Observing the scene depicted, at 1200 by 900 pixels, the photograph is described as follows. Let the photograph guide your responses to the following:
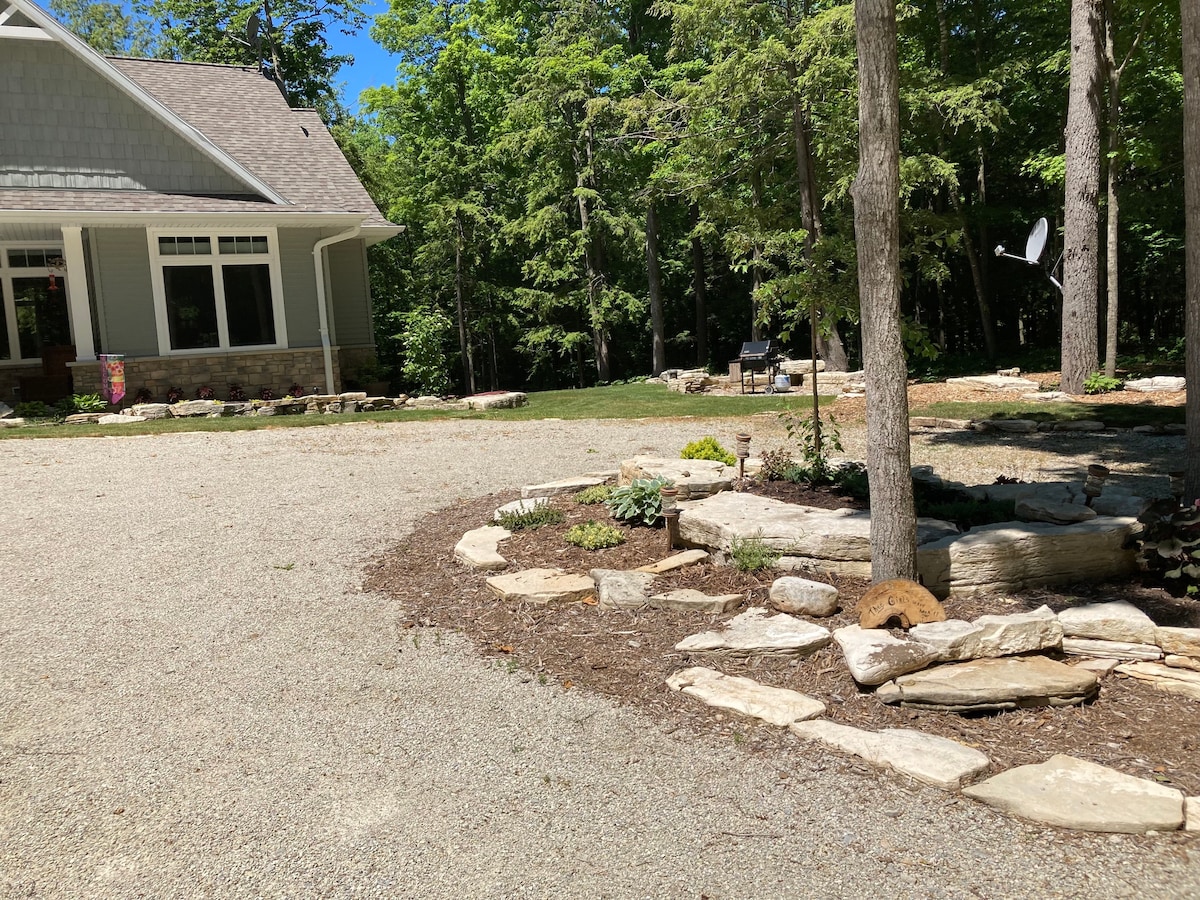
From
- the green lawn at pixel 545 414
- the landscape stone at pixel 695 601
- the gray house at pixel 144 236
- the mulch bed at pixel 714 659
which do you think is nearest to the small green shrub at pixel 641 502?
the mulch bed at pixel 714 659

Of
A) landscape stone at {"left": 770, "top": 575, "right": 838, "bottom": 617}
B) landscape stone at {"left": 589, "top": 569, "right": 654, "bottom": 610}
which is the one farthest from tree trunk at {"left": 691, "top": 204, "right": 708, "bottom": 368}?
landscape stone at {"left": 770, "top": 575, "right": 838, "bottom": 617}

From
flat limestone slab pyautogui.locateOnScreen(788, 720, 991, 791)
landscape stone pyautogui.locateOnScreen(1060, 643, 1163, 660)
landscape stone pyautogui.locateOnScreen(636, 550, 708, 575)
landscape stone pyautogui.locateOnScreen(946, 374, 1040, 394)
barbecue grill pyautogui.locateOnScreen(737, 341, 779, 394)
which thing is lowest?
flat limestone slab pyautogui.locateOnScreen(788, 720, 991, 791)

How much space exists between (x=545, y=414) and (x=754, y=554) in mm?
9117

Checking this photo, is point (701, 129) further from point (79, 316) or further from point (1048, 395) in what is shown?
point (79, 316)

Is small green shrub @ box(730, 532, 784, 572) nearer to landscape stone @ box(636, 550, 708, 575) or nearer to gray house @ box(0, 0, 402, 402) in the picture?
landscape stone @ box(636, 550, 708, 575)

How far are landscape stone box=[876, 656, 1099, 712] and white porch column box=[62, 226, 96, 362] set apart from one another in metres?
14.2

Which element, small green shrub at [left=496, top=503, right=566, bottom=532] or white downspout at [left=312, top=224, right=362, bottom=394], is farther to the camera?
white downspout at [left=312, top=224, right=362, bottom=394]

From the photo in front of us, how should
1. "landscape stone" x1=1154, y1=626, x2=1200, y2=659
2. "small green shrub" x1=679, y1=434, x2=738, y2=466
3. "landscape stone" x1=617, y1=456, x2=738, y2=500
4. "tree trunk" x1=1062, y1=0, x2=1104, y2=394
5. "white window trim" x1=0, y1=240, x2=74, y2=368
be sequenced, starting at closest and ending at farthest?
"landscape stone" x1=1154, y1=626, x2=1200, y2=659, "landscape stone" x1=617, y1=456, x2=738, y2=500, "small green shrub" x1=679, y1=434, x2=738, y2=466, "tree trunk" x1=1062, y1=0, x2=1104, y2=394, "white window trim" x1=0, y1=240, x2=74, y2=368

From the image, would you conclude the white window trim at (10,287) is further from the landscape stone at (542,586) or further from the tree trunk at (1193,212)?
the tree trunk at (1193,212)

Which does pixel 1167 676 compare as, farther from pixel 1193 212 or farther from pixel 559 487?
pixel 559 487

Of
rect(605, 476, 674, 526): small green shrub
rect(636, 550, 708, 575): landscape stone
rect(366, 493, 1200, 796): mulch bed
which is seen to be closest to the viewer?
rect(366, 493, 1200, 796): mulch bed

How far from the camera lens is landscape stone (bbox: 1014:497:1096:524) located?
5020mm

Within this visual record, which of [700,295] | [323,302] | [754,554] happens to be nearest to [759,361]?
[323,302]

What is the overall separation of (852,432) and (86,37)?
108 feet
